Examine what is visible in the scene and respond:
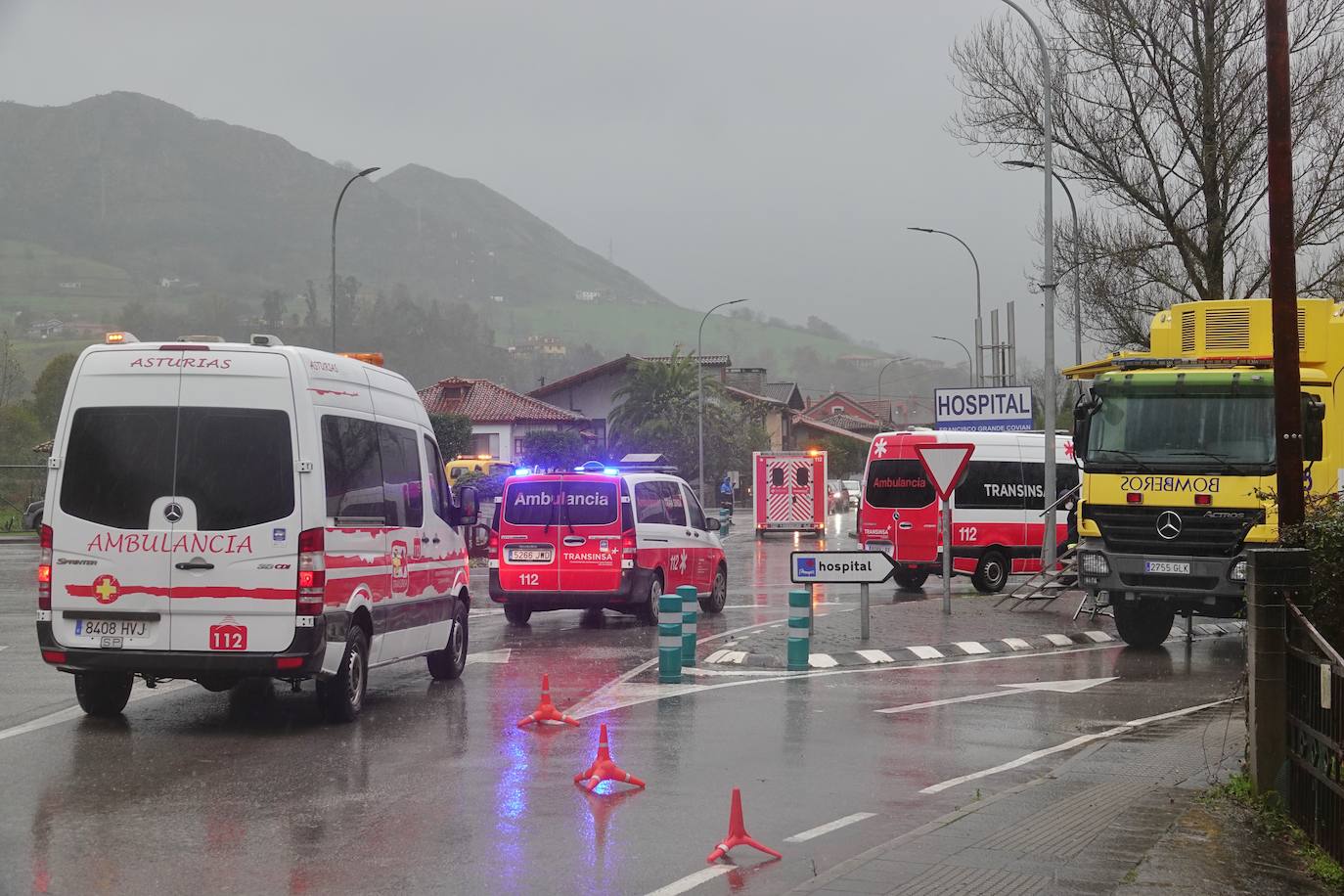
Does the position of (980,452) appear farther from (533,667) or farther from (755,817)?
(755,817)

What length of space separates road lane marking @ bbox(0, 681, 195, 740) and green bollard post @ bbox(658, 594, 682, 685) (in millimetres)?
4314

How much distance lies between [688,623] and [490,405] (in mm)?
81257

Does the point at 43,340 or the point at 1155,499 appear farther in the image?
the point at 43,340

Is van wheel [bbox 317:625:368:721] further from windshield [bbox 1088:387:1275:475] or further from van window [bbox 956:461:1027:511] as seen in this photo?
van window [bbox 956:461:1027:511]

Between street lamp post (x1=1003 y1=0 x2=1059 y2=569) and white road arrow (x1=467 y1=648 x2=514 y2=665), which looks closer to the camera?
white road arrow (x1=467 y1=648 x2=514 y2=665)

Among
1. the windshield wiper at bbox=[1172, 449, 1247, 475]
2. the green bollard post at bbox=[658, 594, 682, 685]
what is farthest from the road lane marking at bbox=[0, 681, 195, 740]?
the windshield wiper at bbox=[1172, 449, 1247, 475]

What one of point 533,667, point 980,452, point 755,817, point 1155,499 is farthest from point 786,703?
point 980,452

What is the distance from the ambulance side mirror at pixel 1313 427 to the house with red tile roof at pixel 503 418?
76569mm

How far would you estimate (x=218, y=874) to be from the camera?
23.2 feet

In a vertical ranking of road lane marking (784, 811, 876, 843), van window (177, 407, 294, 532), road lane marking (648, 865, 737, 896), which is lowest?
road lane marking (648, 865, 737, 896)

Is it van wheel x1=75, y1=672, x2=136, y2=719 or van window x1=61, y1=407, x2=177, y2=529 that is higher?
van window x1=61, y1=407, x2=177, y2=529

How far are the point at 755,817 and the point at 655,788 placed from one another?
38.5 inches

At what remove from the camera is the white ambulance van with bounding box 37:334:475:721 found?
1101 cm

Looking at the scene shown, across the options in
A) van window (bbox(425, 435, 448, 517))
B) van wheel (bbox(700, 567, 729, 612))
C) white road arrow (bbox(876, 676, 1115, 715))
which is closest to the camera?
white road arrow (bbox(876, 676, 1115, 715))
